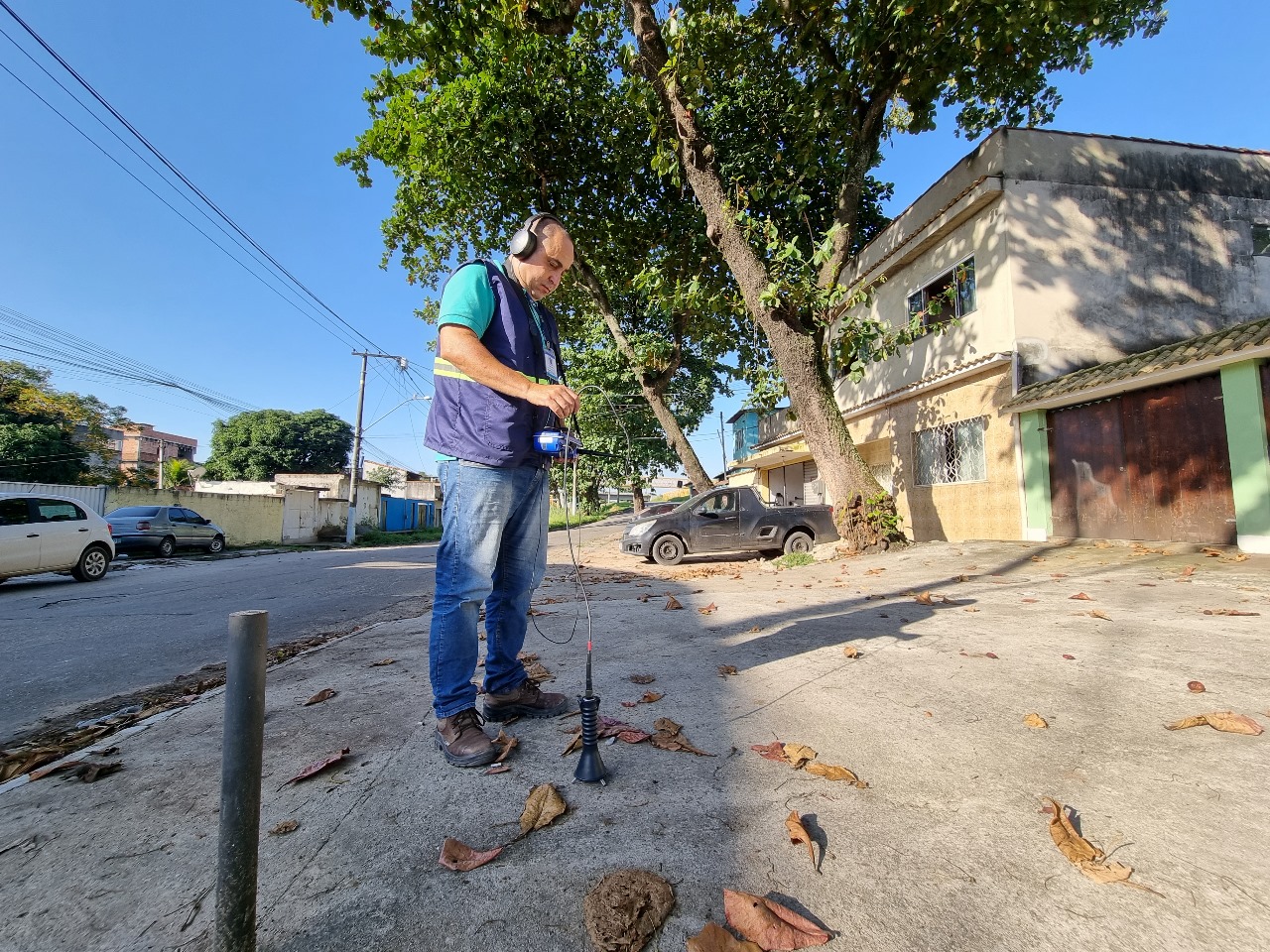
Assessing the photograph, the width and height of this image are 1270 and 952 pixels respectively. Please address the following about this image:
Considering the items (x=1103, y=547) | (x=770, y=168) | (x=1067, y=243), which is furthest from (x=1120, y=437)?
(x=770, y=168)

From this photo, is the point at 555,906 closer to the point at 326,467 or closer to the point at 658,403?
the point at 658,403

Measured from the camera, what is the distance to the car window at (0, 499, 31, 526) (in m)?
8.25

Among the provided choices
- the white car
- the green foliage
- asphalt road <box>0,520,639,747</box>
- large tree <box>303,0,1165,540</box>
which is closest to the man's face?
asphalt road <box>0,520,639,747</box>

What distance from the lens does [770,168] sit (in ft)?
37.4

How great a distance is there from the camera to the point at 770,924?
1.07 meters

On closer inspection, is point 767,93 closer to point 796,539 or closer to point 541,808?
point 796,539

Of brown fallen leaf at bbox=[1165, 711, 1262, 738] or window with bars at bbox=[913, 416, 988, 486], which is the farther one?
window with bars at bbox=[913, 416, 988, 486]

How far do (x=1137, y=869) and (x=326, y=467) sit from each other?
1852 inches

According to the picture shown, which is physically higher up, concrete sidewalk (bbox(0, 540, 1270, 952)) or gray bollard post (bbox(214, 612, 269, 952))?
gray bollard post (bbox(214, 612, 269, 952))

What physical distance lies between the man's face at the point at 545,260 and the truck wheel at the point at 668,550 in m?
8.57

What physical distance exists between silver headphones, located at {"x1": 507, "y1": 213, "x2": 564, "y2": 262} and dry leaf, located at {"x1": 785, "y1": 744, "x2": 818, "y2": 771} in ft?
6.44

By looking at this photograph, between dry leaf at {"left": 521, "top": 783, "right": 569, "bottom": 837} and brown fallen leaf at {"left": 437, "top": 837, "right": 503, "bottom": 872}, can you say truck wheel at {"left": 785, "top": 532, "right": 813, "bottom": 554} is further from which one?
brown fallen leaf at {"left": 437, "top": 837, "right": 503, "bottom": 872}

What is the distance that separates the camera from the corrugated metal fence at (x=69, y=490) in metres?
15.4

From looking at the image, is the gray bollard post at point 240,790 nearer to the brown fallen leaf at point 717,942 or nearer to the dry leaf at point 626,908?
the dry leaf at point 626,908
